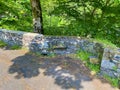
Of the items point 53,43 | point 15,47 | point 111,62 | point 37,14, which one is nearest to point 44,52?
point 53,43

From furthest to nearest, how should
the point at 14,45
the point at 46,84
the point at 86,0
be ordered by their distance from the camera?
the point at 86,0, the point at 14,45, the point at 46,84

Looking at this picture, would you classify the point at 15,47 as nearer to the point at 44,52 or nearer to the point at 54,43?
the point at 44,52

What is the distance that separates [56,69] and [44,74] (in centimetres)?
51

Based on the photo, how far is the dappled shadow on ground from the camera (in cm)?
768

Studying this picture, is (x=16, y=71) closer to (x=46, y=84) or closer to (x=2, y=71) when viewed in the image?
(x=2, y=71)

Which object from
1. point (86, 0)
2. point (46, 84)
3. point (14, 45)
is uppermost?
point (86, 0)

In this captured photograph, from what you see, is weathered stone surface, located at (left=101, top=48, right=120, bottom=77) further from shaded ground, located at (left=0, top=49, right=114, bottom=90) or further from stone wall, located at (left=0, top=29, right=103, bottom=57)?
stone wall, located at (left=0, top=29, right=103, bottom=57)

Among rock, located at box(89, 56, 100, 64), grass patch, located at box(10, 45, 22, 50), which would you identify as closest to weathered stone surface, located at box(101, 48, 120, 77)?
rock, located at box(89, 56, 100, 64)

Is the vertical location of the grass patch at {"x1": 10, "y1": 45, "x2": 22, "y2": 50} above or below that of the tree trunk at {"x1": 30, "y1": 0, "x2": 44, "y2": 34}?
below

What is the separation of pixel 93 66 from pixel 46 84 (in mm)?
1962

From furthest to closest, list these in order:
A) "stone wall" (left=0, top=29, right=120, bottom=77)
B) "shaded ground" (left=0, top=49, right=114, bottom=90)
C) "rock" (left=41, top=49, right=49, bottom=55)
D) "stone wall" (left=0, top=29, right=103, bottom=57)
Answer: "rock" (left=41, top=49, right=49, bottom=55) < "stone wall" (left=0, top=29, right=103, bottom=57) < "stone wall" (left=0, top=29, right=120, bottom=77) < "shaded ground" (left=0, top=49, right=114, bottom=90)

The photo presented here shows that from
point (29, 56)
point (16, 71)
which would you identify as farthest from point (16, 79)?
point (29, 56)

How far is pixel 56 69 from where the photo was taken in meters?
8.26

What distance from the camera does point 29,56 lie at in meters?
9.10
